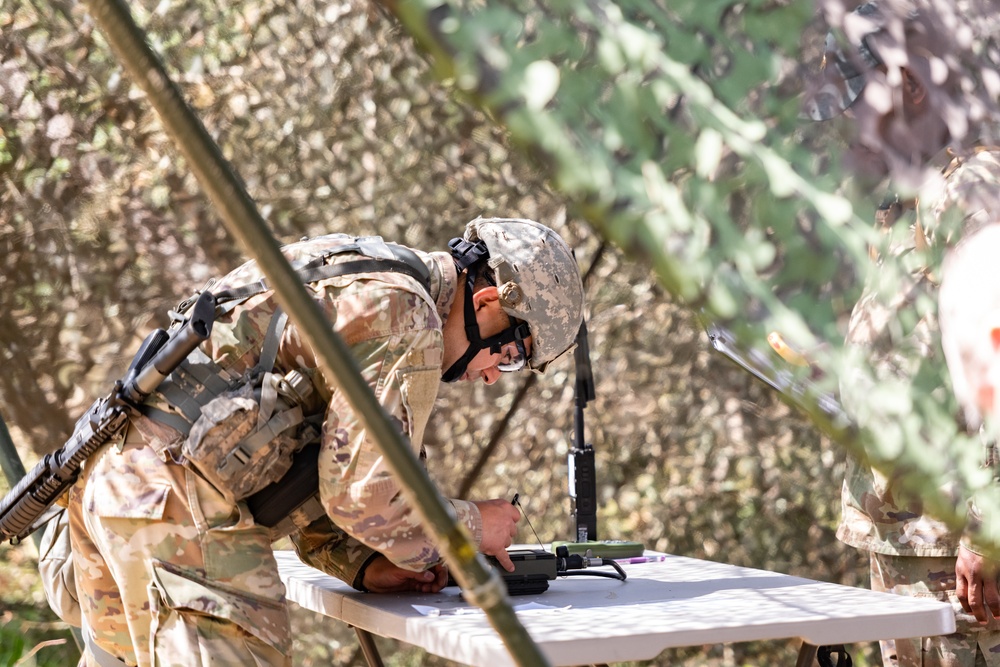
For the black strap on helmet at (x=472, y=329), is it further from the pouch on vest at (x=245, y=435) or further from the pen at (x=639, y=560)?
the pen at (x=639, y=560)

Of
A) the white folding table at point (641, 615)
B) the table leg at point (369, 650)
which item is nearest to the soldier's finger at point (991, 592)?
the white folding table at point (641, 615)

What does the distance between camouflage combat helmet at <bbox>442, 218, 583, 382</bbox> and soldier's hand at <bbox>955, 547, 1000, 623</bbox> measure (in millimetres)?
1056

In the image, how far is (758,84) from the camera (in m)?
0.41

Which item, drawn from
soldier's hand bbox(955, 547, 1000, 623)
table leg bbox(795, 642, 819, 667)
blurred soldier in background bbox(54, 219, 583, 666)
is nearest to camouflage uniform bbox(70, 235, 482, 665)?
blurred soldier in background bbox(54, 219, 583, 666)

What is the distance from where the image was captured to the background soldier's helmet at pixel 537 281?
2.23 m

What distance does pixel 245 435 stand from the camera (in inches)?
77.6

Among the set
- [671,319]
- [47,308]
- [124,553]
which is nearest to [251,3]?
[47,308]

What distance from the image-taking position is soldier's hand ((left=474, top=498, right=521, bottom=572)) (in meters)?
2.16

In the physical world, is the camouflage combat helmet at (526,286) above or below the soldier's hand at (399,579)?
above

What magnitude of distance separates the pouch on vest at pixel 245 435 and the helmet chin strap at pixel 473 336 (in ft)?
1.19

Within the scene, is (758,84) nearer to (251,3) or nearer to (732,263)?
(732,263)

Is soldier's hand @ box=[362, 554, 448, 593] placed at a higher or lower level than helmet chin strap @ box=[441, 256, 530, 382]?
lower

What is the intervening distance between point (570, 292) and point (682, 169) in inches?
73.7

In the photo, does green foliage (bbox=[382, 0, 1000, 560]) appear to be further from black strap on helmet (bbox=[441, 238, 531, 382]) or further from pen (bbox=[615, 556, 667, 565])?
pen (bbox=[615, 556, 667, 565])
